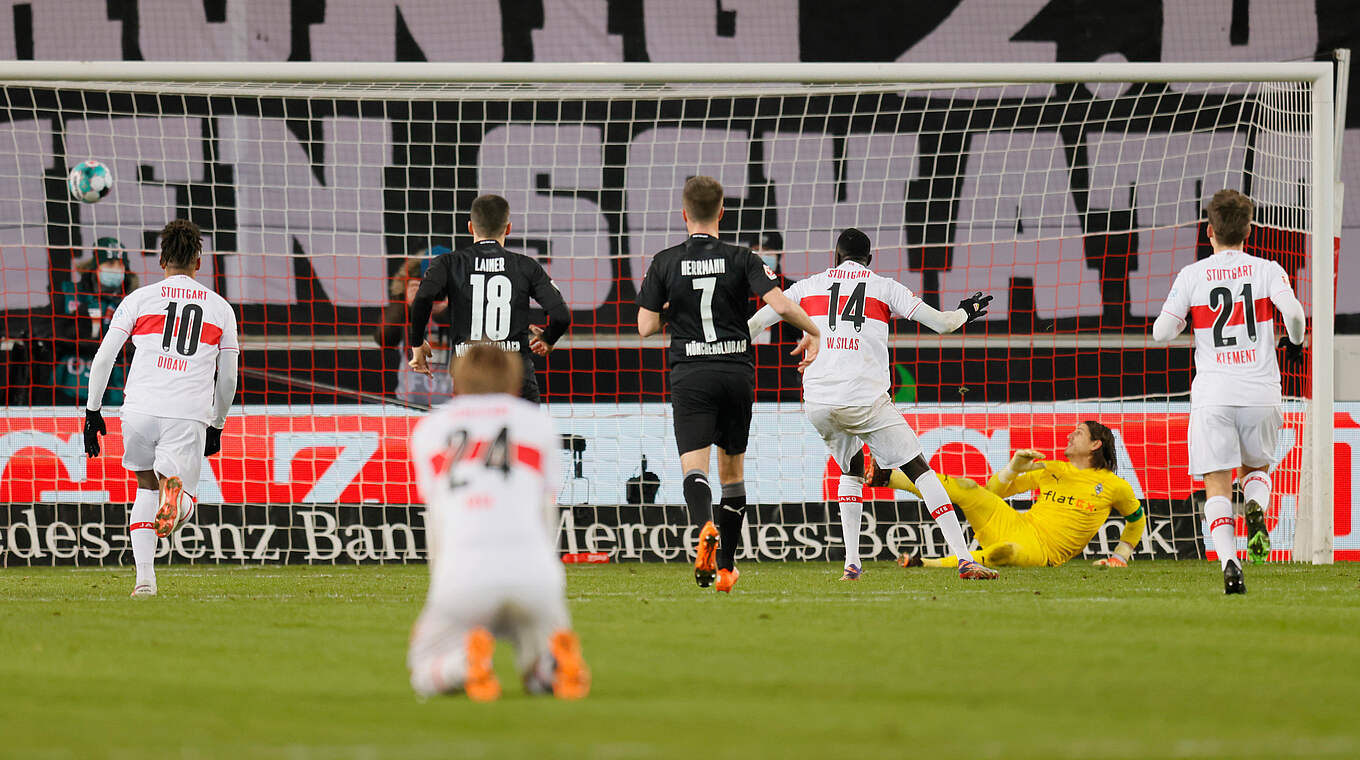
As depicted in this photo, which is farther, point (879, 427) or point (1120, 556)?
point (1120, 556)

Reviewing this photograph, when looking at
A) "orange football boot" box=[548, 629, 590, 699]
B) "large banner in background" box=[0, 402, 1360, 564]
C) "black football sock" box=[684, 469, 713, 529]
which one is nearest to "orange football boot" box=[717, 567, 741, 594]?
"black football sock" box=[684, 469, 713, 529]

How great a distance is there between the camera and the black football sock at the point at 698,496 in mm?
7922

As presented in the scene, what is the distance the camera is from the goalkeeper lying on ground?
33.5 feet

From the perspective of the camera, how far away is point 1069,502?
33.9 feet

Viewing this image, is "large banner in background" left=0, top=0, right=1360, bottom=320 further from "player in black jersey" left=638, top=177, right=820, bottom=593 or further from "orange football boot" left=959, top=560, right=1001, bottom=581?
"player in black jersey" left=638, top=177, right=820, bottom=593

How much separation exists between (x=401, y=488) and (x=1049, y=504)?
14.8ft

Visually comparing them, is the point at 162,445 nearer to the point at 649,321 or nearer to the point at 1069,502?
the point at 649,321

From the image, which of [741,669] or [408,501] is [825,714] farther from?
[408,501]

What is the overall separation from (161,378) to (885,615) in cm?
386

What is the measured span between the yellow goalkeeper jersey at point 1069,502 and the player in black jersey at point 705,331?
9.50 feet

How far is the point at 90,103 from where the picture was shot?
15906 mm

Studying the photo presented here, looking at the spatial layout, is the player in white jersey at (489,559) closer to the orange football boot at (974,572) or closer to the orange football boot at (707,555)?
the orange football boot at (707,555)

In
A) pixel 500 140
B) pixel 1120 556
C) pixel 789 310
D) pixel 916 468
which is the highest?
pixel 500 140

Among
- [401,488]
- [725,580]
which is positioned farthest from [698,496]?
[401,488]
